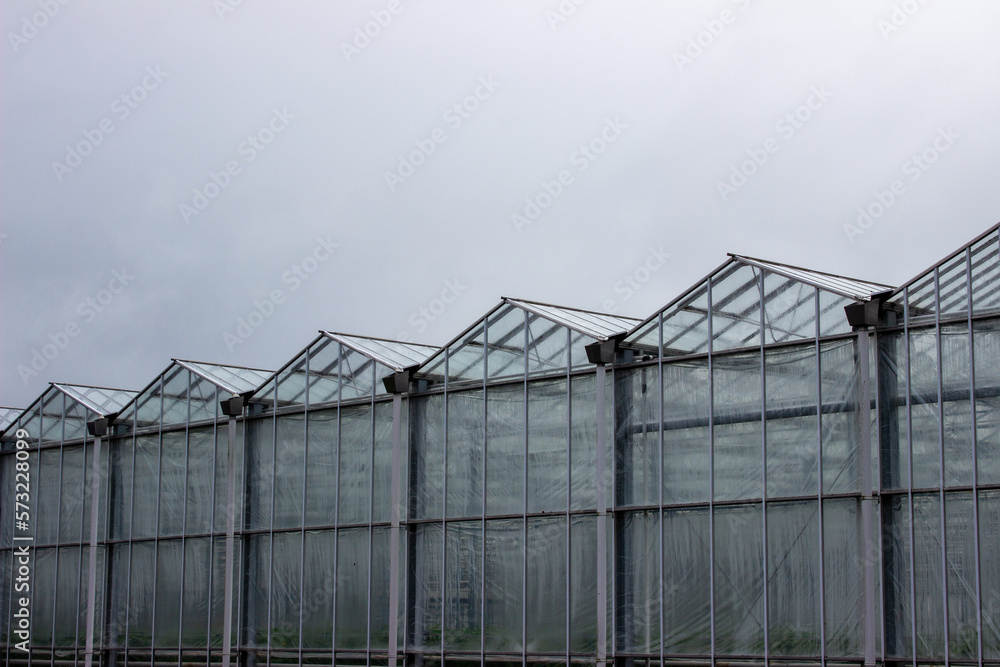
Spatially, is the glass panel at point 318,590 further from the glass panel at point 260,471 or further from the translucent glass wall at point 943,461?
the translucent glass wall at point 943,461

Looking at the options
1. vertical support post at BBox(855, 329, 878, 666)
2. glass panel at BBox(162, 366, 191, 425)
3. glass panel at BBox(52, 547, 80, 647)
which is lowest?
glass panel at BBox(52, 547, 80, 647)

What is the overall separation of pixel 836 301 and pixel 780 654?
7685 millimetres

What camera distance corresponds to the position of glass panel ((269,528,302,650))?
34.2 m

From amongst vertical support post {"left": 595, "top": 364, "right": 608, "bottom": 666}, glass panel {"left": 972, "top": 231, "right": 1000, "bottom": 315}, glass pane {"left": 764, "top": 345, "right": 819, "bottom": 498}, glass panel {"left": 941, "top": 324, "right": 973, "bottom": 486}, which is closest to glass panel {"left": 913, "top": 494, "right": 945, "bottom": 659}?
glass panel {"left": 941, "top": 324, "right": 973, "bottom": 486}

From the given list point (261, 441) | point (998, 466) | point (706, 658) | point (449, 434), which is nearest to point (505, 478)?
point (449, 434)

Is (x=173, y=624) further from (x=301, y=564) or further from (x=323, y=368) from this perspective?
(x=323, y=368)

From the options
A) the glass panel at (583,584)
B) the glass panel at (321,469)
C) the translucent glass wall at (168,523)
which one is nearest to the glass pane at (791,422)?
the glass panel at (583,584)

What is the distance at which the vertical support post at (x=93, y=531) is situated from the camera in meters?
39.6

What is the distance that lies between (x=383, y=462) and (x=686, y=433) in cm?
949

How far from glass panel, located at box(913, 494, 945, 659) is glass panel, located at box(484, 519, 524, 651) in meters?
9.82

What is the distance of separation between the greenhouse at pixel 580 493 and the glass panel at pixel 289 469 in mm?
89

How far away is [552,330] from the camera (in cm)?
2992

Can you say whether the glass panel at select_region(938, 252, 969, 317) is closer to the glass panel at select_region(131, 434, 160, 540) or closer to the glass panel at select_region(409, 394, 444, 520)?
the glass panel at select_region(409, 394, 444, 520)

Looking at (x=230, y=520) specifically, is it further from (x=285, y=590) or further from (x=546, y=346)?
(x=546, y=346)
